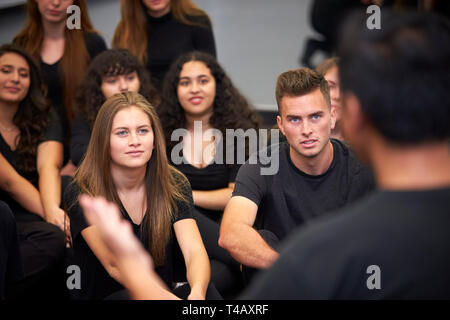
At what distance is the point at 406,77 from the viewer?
68cm

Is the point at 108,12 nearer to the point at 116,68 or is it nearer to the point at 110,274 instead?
the point at 116,68

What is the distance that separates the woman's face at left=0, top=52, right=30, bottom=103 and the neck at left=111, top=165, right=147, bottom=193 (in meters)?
0.84

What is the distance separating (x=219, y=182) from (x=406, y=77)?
1662 millimetres

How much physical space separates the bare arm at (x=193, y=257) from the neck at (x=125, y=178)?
17 cm

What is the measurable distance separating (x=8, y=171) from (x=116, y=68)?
59 cm

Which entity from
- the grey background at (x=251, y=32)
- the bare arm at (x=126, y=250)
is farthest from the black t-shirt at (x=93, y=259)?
the grey background at (x=251, y=32)

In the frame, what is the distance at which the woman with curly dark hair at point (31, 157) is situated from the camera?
210cm

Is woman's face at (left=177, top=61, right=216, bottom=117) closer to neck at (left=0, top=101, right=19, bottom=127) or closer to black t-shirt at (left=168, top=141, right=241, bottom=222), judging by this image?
black t-shirt at (left=168, top=141, right=241, bottom=222)

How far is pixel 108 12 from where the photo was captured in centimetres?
489

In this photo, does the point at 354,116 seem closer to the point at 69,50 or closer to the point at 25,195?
the point at 25,195

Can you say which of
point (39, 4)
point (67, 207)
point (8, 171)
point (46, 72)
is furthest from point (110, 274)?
point (39, 4)

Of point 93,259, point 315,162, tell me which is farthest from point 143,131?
point 315,162

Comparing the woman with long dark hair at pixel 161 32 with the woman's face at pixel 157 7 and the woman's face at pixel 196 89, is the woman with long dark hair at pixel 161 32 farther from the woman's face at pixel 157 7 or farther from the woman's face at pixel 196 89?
the woman's face at pixel 196 89

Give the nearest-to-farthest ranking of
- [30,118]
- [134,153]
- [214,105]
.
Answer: [134,153], [30,118], [214,105]
